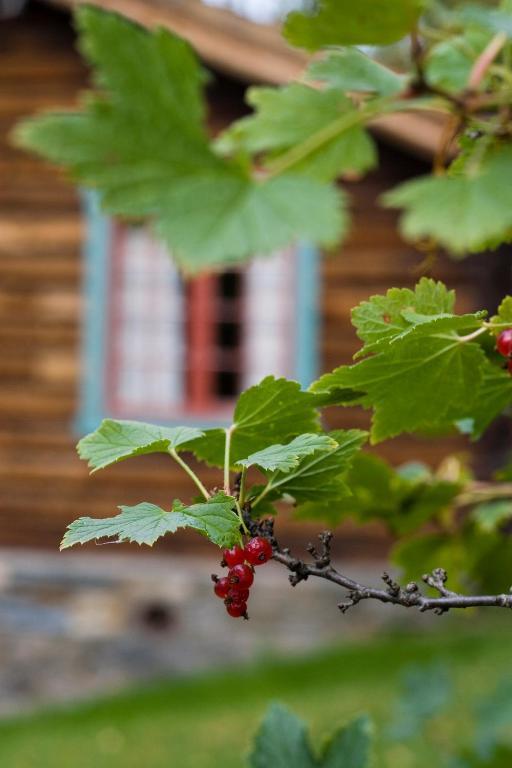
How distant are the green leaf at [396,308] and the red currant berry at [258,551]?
178mm

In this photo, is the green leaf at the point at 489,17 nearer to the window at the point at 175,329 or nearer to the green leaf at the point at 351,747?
the green leaf at the point at 351,747

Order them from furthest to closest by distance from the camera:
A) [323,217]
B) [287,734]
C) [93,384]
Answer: [93,384]
[323,217]
[287,734]

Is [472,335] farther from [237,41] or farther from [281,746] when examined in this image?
[237,41]

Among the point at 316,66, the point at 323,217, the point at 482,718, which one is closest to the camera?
the point at 316,66

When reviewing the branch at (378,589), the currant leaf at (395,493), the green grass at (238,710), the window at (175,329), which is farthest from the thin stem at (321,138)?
the window at (175,329)

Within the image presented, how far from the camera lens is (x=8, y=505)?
7145 millimetres

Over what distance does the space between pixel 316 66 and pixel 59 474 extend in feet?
20.2

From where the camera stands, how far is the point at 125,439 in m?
0.84

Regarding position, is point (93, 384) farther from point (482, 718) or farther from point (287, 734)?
point (287, 734)

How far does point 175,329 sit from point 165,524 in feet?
21.5

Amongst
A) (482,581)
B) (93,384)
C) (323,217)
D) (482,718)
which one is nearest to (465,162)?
(323,217)

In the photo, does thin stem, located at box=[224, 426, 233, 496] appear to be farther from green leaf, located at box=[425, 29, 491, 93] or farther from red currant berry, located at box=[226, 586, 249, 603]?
green leaf, located at box=[425, 29, 491, 93]

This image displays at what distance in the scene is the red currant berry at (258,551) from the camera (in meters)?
0.77

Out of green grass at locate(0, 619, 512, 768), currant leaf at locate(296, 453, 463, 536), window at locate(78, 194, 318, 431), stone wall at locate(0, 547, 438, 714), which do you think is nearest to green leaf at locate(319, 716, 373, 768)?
→ currant leaf at locate(296, 453, 463, 536)
